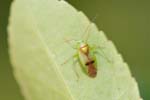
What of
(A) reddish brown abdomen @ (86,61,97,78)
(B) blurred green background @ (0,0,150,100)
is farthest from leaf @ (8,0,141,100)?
(B) blurred green background @ (0,0,150,100)

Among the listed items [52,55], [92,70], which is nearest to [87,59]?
[92,70]

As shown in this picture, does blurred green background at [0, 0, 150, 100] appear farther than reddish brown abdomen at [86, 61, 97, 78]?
Yes

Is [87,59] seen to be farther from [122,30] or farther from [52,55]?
[122,30]

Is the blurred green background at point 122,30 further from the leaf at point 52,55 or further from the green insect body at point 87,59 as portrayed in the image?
the leaf at point 52,55

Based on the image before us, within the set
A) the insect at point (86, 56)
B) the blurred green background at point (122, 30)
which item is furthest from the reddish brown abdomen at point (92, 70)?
the blurred green background at point (122, 30)

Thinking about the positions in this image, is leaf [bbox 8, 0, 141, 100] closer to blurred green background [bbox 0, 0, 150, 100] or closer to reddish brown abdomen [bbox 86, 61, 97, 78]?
reddish brown abdomen [bbox 86, 61, 97, 78]

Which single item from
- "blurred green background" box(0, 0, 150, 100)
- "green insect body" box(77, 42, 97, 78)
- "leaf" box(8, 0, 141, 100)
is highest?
"leaf" box(8, 0, 141, 100)

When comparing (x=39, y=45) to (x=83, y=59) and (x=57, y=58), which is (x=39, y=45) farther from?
(x=83, y=59)
